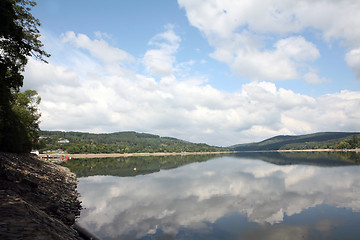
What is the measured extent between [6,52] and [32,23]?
12.6 ft

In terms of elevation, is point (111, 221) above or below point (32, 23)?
below

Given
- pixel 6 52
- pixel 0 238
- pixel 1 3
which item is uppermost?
pixel 1 3

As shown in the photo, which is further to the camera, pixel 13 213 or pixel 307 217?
pixel 307 217

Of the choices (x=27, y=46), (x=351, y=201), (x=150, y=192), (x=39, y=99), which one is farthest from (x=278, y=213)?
(x=39, y=99)

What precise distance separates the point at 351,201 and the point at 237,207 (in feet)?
59.9

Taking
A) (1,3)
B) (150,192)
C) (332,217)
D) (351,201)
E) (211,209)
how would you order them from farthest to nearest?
1. (150,192)
2. (351,201)
3. (211,209)
4. (332,217)
5. (1,3)

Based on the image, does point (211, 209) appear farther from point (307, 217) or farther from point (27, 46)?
point (27, 46)

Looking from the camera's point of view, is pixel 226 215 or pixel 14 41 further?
pixel 226 215

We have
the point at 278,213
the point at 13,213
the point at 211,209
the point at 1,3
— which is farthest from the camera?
the point at 211,209

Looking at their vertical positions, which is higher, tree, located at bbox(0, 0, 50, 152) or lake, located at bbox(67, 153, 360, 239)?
tree, located at bbox(0, 0, 50, 152)

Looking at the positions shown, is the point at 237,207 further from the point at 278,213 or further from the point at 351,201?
the point at 351,201

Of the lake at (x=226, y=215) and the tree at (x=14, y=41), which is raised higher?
the tree at (x=14, y=41)

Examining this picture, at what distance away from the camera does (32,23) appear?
20672mm

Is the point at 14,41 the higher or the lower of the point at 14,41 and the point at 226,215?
the higher
